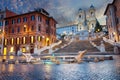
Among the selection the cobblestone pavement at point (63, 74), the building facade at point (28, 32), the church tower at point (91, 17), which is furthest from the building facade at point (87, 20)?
the cobblestone pavement at point (63, 74)

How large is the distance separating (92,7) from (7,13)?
229 feet

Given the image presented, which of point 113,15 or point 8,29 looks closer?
point 113,15

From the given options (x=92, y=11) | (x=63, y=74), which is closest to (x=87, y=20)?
(x=92, y=11)

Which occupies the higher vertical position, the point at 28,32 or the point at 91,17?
the point at 91,17

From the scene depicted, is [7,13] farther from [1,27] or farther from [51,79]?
[51,79]

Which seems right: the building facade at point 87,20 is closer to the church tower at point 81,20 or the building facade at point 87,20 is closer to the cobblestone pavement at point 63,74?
the church tower at point 81,20

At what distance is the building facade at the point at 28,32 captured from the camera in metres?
39.7

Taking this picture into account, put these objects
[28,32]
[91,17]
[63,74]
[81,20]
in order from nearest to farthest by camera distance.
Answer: [63,74], [28,32], [91,17], [81,20]

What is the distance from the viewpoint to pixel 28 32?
4066 centimetres

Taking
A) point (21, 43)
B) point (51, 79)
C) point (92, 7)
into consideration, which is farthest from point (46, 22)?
point (92, 7)

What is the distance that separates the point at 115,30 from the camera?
115 ft

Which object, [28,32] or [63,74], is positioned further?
[28,32]

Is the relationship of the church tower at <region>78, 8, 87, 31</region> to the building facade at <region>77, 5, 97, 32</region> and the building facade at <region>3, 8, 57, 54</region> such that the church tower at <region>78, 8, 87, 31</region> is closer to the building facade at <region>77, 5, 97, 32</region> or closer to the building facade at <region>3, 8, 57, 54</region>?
the building facade at <region>77, 5, 97, 32</region>

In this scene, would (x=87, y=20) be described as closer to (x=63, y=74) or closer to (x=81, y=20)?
(x=81, y=20)
